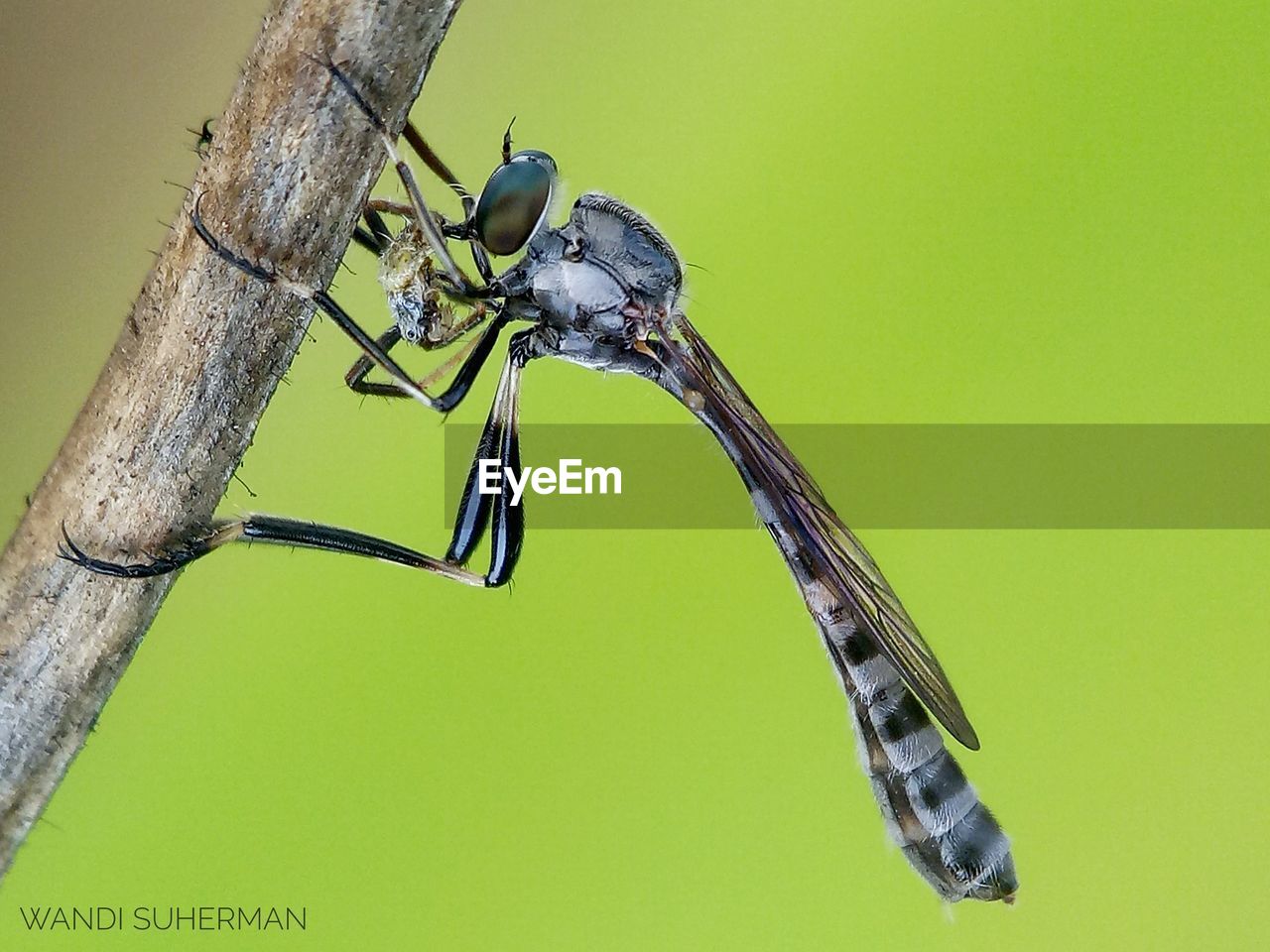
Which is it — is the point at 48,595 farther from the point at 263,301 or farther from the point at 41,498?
the point at 263,301

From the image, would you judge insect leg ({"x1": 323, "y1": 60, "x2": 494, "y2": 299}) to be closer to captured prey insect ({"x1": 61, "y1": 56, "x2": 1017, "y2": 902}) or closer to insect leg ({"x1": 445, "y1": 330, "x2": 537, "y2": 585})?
captured prey insect ({"x1": 61, "y1": 56, "x2": 1017, "y2": 902})

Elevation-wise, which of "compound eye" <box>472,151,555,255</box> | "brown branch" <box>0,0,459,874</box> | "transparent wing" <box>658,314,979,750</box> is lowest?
"brown branch" <box>0,0,459,874</box>

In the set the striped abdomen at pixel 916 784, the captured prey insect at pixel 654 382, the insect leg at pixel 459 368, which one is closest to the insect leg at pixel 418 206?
the captured prey insect at pixel 654 382

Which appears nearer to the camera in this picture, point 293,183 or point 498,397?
point 293,183

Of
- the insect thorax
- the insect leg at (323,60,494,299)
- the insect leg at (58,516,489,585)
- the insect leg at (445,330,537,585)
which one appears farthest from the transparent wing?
the insect leg at (58,516,489,585)

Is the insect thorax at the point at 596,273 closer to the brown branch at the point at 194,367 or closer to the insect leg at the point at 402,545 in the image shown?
the insect leg at the point at 402,545

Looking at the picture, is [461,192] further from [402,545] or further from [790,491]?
[790,491]


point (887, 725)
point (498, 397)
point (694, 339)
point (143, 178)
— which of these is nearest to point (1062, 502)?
point (887, 725)
